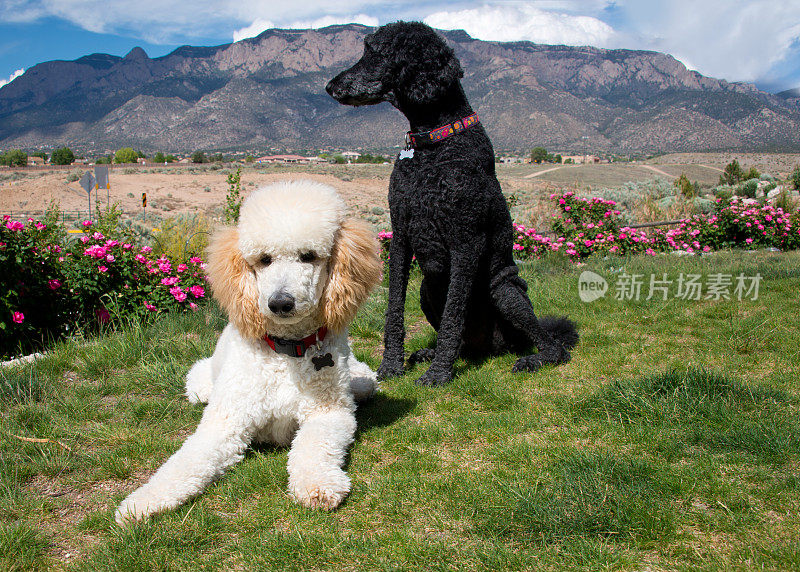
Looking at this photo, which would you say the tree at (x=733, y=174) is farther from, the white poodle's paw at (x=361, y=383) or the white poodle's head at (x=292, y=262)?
the white poodle's head at (x=292, y=262)

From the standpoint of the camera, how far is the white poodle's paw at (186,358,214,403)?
3195 mm

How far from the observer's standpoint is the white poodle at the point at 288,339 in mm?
2260

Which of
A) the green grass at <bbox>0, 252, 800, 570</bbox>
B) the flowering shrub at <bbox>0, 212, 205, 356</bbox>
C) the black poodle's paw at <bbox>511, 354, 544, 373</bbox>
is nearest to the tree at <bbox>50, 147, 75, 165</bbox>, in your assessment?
the flowering shrub at <bbox>0, 212, 205, 356</bbox>

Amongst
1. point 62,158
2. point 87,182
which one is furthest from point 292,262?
point 62,158

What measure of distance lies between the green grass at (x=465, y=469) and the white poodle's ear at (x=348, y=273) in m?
0.74

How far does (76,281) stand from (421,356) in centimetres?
287

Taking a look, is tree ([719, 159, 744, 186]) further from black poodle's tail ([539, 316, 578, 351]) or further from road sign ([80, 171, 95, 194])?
road sign ([80, 171, 95, 194])

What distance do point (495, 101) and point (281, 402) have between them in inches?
5622

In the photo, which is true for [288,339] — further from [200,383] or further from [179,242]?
[179,242]

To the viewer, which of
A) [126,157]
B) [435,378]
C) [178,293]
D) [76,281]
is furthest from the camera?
[126,157]

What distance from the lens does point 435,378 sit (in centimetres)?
348

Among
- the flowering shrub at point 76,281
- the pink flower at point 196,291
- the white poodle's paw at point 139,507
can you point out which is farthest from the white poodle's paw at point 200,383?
the pink flower at point 196,291

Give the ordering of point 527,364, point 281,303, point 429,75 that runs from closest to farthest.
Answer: point 281,303 → point 429,75 → point 527,364

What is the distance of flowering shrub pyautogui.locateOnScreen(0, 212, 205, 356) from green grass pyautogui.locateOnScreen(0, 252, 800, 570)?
454 millimetres
